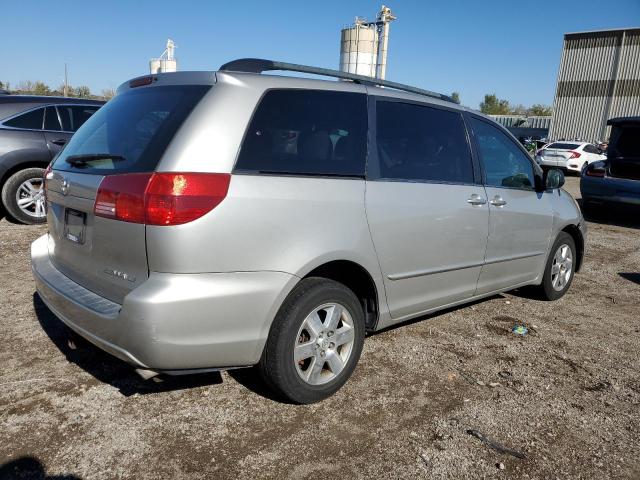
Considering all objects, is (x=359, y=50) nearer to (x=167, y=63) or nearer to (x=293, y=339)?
(x=167, y=63)

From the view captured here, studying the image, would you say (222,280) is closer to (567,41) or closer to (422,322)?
(422,322)

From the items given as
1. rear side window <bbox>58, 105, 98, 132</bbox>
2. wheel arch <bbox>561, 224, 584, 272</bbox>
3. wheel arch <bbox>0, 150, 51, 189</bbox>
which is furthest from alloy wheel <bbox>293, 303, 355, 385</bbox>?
rear side window <bbox>58, 105, 98, 132</bbox>

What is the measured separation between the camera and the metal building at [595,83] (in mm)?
36719

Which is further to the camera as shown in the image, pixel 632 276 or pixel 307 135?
pixel 632 276

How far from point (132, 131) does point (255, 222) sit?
844mm

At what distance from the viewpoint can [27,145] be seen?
6488mm

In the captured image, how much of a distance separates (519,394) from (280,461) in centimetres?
157

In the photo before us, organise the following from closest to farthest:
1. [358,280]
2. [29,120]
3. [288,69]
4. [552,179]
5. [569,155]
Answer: [288,69]
[358,280]
[552,179]
[29,120]
[569,155]

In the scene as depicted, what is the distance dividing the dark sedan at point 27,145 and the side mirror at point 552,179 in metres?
5.73

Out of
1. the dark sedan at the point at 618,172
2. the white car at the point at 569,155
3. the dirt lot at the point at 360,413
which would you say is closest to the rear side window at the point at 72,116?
the dirt lot at the point at 360,413

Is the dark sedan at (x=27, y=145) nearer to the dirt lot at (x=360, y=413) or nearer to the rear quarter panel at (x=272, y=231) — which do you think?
the dirt lot at (x=360, y=413)

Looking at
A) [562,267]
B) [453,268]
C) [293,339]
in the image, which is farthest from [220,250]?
[562,267]

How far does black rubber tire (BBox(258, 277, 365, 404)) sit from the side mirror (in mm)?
2573

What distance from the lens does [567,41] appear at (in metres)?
39.9
